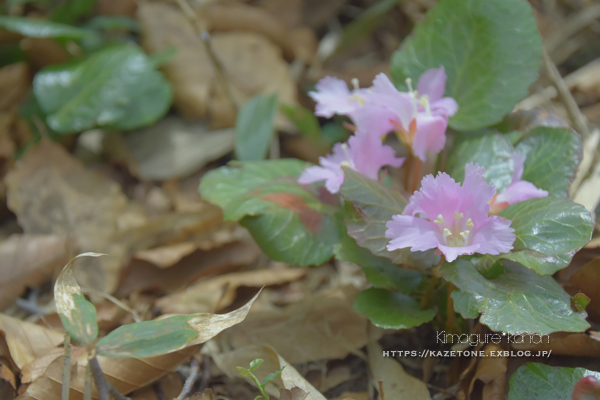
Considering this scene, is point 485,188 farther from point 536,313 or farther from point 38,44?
point 38,44

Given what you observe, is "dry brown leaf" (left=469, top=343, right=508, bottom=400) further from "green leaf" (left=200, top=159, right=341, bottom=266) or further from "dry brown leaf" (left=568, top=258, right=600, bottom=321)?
"green leaf" (left=200, top=159, right=341, bottom=266)

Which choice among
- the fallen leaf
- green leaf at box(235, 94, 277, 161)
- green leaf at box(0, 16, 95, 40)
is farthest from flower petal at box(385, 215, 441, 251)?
green leaf at box(0, 16, 95, 40)

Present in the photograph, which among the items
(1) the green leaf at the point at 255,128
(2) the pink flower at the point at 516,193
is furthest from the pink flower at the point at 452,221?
(1) the green leaf at the point at 255,128

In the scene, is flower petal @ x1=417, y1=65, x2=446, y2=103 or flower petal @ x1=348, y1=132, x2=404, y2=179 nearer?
flower petal @ x1=348, y1=132, x2=404, y2=179

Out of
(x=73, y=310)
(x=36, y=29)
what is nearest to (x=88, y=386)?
(x=73, y=310)

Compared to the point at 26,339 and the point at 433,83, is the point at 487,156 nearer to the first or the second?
the point at 433,83

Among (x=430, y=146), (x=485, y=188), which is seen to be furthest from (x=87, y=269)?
(x=485, y=188)
